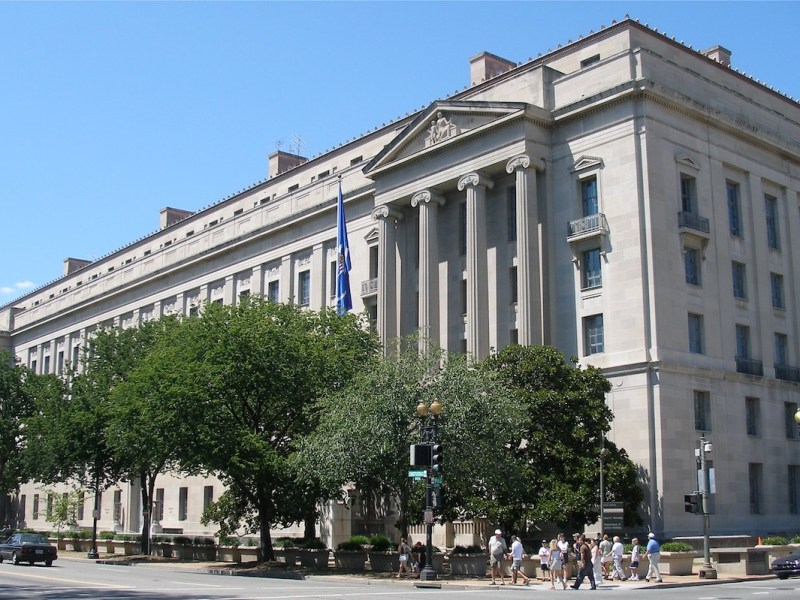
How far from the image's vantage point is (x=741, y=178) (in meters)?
51.5

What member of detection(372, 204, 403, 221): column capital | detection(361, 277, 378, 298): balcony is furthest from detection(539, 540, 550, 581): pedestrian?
detection(361, 277, 378, 298): balcony

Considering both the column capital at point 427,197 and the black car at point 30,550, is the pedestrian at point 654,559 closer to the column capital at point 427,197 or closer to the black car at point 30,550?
the column capital at point 427,197

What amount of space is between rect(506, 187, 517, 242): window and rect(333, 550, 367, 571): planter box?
18148 millimetres

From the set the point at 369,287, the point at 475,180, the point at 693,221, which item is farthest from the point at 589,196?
the point at 369,287

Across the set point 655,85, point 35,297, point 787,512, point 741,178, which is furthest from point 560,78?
point 35,297

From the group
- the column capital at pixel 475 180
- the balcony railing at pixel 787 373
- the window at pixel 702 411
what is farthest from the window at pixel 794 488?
the column capital at pixel 475 180

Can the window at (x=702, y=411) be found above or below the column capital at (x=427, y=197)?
below

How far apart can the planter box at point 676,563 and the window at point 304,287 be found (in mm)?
36832

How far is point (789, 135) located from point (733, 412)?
18353 millimetres

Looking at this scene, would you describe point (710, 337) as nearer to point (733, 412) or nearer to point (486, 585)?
point (733, 412)

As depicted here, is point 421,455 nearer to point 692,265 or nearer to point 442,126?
point 692,265

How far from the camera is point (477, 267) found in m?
50.7

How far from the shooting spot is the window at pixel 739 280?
49719 mm

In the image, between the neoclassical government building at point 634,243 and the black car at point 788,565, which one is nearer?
the black car at point 788,565
